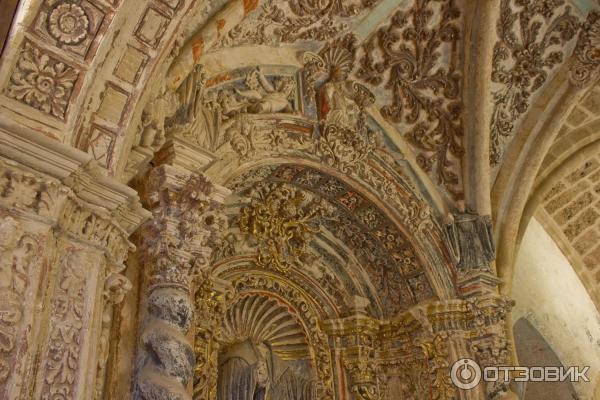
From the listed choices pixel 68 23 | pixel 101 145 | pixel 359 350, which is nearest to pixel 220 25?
pixel 68 23

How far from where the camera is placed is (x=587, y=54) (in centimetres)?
705

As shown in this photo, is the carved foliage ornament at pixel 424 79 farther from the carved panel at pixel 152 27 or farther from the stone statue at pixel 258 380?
the carved panel at pixel 152 27

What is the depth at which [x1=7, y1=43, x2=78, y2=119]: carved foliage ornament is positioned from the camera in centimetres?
324

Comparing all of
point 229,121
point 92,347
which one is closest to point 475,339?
point 229,121

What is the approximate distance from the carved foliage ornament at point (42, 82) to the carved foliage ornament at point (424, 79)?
3582mm

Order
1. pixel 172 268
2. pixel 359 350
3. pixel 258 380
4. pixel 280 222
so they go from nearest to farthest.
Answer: pixel 172 268 → pixel 258 380 → pixel 280 222 → pixel 359 350

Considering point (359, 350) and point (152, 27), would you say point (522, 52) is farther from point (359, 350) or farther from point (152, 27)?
point (152, 27)

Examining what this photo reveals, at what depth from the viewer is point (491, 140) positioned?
7086 millimetres

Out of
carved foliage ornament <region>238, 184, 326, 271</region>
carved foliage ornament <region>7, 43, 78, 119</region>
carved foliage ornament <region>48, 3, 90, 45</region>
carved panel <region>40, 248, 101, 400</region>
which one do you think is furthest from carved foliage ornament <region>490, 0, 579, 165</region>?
carved panel <region>40, 248, 101, 400</region>

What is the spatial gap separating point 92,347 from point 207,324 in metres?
2.30

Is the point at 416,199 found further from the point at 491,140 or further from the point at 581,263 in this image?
the point at 581,263

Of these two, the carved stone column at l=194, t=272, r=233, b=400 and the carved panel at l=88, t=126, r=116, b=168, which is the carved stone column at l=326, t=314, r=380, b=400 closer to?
the carved stone column at l=194, t=272, r=233, b=400

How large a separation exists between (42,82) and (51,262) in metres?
0.93

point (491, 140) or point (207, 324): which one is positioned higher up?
→ point (491, 140)
